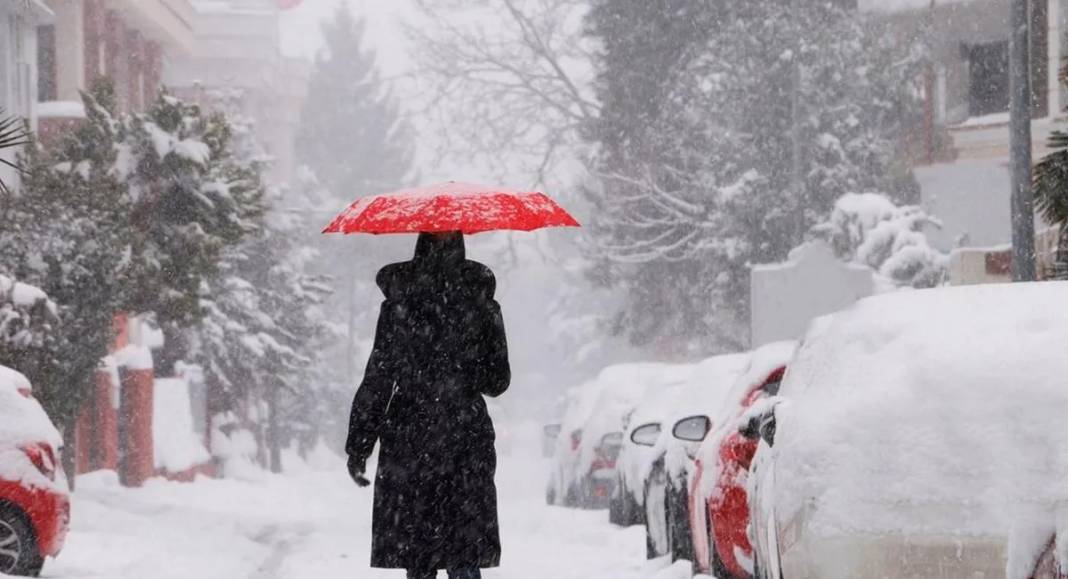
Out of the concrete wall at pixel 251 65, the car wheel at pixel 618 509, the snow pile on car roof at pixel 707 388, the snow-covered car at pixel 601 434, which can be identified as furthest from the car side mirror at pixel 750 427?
the concrete wall at pixel 251 65

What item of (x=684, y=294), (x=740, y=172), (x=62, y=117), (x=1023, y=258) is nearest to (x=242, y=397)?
(x=684, y=294)

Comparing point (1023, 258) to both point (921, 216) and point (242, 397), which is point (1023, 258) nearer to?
point (921, 216)

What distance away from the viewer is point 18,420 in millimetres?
13133

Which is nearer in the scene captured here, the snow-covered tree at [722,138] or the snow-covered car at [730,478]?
the snow-covered car at [730,478]

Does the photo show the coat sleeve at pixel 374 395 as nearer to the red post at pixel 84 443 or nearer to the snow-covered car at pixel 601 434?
the snow-covered car at pixel 601 434

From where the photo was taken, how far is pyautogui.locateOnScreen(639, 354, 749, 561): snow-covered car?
1211 centimetres

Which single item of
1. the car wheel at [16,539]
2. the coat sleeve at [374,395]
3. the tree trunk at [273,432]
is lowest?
the tree trunk at [273,432]

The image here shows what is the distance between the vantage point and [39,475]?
43.3ft

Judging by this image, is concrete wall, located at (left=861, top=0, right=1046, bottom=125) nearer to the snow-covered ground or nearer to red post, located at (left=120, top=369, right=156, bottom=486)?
the snow-covered ground

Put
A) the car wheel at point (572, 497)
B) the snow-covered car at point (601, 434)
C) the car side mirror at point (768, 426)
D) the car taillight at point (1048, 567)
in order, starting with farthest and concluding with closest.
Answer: the car wheel at point (572, 497)
the snow-covered car at point (601, 434)
the car side mirror at point (768, 426)
the car taillight at point (1048, 567)

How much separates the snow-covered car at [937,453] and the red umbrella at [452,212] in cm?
210

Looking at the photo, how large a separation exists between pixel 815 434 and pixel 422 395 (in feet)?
7.12

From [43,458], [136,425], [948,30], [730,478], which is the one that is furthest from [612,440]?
[948,30]

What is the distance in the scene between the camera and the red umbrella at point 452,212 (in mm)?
8320
